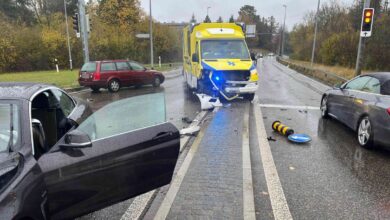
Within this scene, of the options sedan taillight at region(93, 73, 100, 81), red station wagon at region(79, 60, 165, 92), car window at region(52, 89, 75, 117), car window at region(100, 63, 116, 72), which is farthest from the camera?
car window at region(100, 63, 116, 72)

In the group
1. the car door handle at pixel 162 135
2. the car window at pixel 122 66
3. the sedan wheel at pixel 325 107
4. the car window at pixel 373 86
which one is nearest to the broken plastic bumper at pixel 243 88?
the sedan wheel at pixel 325 107

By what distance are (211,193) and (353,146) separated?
12.2 feet

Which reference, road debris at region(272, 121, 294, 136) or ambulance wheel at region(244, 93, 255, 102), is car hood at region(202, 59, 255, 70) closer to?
ambulance wheel at region(244, 93, 255, 102)

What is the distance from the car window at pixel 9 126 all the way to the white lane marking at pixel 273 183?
2.80 meters

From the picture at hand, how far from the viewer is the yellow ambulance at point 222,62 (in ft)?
35.4

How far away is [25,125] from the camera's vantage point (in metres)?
2.79

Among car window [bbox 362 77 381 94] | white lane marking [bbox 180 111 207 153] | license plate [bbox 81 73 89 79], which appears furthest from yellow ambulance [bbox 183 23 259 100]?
license plate [bbox 81 73 89 79]

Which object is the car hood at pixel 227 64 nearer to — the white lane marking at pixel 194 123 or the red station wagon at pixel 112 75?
the white lane marking at pixel 194 123

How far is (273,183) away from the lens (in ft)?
14.5

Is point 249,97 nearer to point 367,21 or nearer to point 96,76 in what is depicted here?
point 367,21

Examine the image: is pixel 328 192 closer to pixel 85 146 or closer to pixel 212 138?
pixel 212 138

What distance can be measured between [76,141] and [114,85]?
1309 cm

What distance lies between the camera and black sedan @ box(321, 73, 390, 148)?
5.56 m

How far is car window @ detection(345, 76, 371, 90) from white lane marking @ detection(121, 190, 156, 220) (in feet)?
17.7
